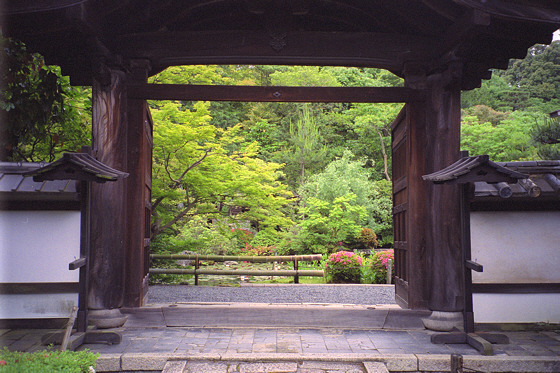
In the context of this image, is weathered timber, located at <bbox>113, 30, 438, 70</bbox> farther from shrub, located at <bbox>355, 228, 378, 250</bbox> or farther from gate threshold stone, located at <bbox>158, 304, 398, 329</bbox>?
shrub, located at <bbox>355, 228, 378, 250</bbox>

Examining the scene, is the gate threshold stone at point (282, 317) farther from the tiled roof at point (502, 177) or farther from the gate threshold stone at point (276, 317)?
the tiled roof at point (502, 177)

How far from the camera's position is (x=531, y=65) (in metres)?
25.7

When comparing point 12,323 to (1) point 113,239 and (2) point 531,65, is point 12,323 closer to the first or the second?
(1) point 113,239

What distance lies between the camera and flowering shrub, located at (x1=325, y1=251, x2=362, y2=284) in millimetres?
12055

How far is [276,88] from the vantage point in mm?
5867

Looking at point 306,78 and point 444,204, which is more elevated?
point 306,78

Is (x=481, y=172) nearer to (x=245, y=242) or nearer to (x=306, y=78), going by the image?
(x=245, y=242)

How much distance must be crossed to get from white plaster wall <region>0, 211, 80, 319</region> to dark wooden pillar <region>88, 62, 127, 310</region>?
39 centimetres

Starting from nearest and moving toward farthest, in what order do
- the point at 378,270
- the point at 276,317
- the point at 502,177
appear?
the point at 502,177, the point at 276,317, the point at 378,270

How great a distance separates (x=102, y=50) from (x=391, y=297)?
7149 mm

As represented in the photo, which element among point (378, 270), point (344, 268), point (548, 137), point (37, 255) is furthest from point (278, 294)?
point (548, 137)

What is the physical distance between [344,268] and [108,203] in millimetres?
7653

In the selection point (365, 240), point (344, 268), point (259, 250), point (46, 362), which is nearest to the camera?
point (46, 362)

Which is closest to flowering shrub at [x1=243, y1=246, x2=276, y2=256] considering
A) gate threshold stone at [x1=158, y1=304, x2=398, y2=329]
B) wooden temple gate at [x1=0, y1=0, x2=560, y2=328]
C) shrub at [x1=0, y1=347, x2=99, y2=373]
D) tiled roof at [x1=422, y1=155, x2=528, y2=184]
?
wooden temple gate at [x1=0, y1=0, x2=560, y2=328]
